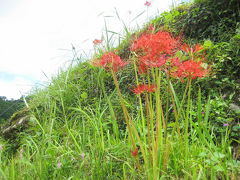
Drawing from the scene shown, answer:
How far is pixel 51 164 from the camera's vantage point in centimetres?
160

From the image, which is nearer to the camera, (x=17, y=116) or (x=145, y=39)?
(x=145, y=39)

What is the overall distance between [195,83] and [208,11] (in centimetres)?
125

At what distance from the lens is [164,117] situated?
6.72 feet

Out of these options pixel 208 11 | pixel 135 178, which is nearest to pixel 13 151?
pixel 135 178

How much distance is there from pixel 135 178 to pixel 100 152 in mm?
363

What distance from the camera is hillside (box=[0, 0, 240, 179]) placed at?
1064mm

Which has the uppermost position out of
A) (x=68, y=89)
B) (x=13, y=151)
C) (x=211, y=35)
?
(x=211, y=35)

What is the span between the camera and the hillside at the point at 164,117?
1.06m

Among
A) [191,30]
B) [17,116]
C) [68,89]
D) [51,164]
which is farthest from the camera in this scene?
[17,116]

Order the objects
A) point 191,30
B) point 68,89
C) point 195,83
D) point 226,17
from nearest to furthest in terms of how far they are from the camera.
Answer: point 195,83 → point 226,17 → point 191,30 → point 68,89

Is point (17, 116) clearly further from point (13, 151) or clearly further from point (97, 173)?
point (97, 173)

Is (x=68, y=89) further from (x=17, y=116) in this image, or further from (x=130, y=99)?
(x=17, y=116)

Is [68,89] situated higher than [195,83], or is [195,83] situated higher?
[68,89]

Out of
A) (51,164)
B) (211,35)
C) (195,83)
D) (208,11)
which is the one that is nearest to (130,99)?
(195,83)
